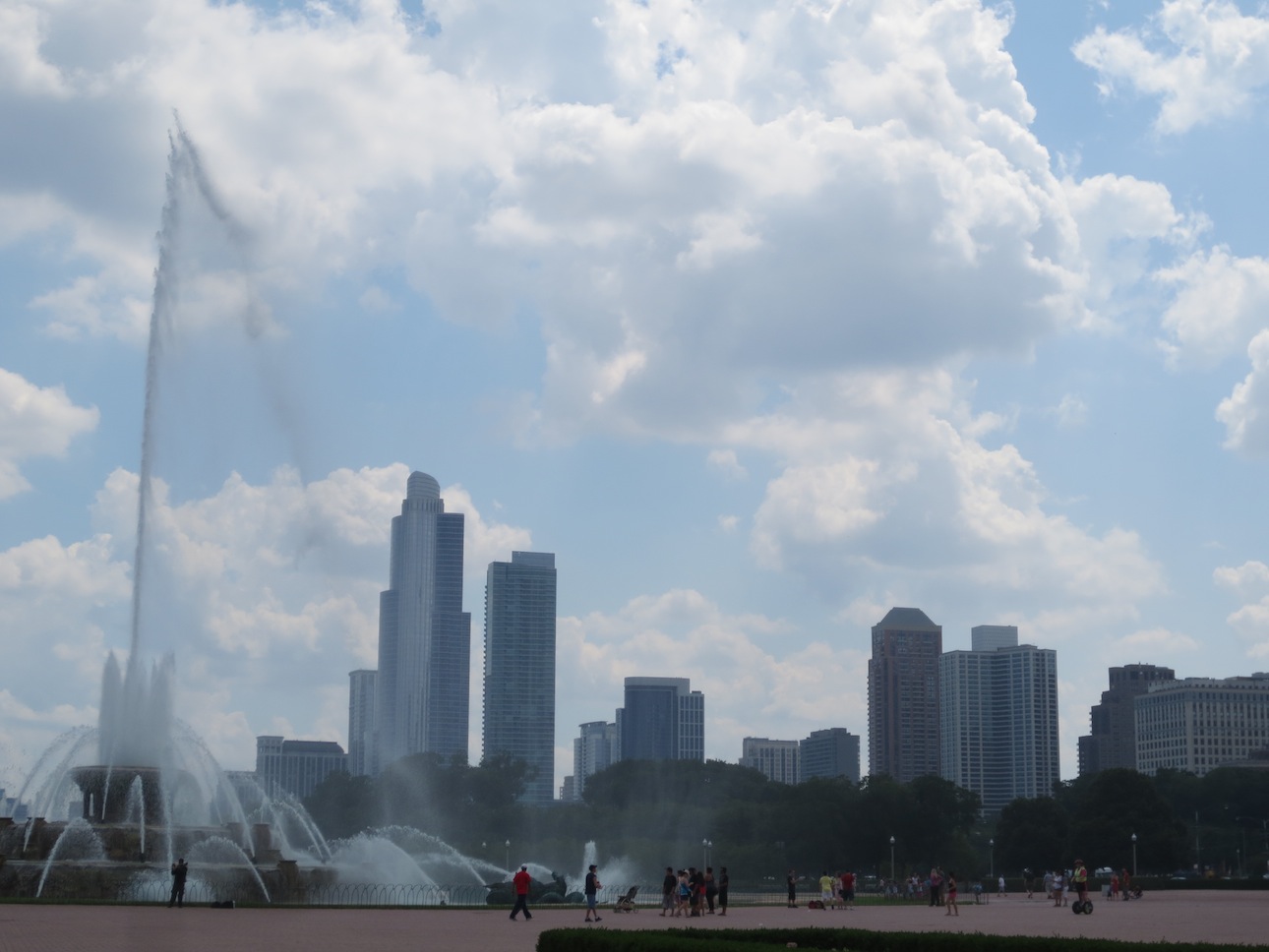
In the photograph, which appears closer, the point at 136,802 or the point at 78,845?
the point at 78,845

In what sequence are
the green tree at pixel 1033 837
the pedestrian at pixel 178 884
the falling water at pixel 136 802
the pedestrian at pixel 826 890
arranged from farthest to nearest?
the green tree at pixel 1033 837, the pedestrian at pixel 826 890, the falling water at pixel 136 802, the pedestrian at pixel 178 884

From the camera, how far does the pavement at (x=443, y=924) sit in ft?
99.4

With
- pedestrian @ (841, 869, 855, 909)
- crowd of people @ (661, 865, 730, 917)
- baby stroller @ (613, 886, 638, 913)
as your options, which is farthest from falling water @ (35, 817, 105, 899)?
pedestrian @ (841, 869, 855, 909)

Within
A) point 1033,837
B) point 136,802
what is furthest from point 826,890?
point 1033,837

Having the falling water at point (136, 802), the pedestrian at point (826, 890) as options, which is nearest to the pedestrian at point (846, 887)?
→ the pedestrian at point (826, 890)

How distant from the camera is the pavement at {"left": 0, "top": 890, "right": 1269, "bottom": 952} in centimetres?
3030

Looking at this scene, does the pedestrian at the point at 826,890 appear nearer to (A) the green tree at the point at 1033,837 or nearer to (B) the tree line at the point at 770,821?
(B) the tree line at the point at 770,821

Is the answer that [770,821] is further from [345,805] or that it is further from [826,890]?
[826,890]

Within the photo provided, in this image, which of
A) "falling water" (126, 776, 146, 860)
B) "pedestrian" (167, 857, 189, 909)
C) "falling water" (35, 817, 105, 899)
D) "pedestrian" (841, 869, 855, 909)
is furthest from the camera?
"pedestrian" (841, 869, 855, 909)

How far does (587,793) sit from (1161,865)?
6465cm

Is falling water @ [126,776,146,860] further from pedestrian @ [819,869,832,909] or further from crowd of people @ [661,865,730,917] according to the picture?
pedestrian @ [819,869,832,909]

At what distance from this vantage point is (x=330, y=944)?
30594mm

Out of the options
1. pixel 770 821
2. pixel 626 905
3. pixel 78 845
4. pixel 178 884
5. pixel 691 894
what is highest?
pixel 78 845

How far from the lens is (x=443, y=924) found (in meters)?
39.3
